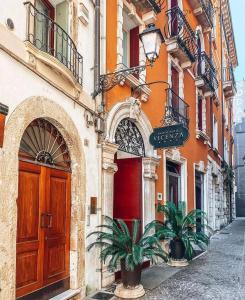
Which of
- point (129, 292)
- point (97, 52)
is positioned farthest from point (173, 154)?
point (129, 292)

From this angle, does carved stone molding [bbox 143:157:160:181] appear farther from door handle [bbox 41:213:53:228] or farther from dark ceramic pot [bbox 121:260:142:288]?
door handle [bbox 41:213:53:228]

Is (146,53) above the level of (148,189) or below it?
above

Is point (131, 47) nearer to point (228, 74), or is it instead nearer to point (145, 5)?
point (145, 5)

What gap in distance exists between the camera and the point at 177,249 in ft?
25.7

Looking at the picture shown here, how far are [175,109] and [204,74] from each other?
13.1ft

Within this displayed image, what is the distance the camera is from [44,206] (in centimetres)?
487

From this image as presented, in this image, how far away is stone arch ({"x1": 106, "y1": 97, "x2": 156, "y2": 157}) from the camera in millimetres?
6410

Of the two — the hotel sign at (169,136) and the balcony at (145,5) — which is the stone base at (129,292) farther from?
the balcony at (145,5)

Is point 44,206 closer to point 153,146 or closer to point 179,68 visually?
point 153,146

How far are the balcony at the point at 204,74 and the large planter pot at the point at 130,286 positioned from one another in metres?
9.10

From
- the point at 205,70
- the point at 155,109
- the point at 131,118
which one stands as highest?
the point at 205,70

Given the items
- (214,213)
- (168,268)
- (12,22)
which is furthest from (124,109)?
(214,213)

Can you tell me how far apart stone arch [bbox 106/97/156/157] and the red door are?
0.52m

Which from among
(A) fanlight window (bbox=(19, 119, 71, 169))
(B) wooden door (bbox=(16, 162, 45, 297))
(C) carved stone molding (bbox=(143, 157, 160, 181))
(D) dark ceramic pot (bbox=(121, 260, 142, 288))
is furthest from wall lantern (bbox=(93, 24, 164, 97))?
(D) dark ceramic pot (bbox=(121, 260, 142, 288))
